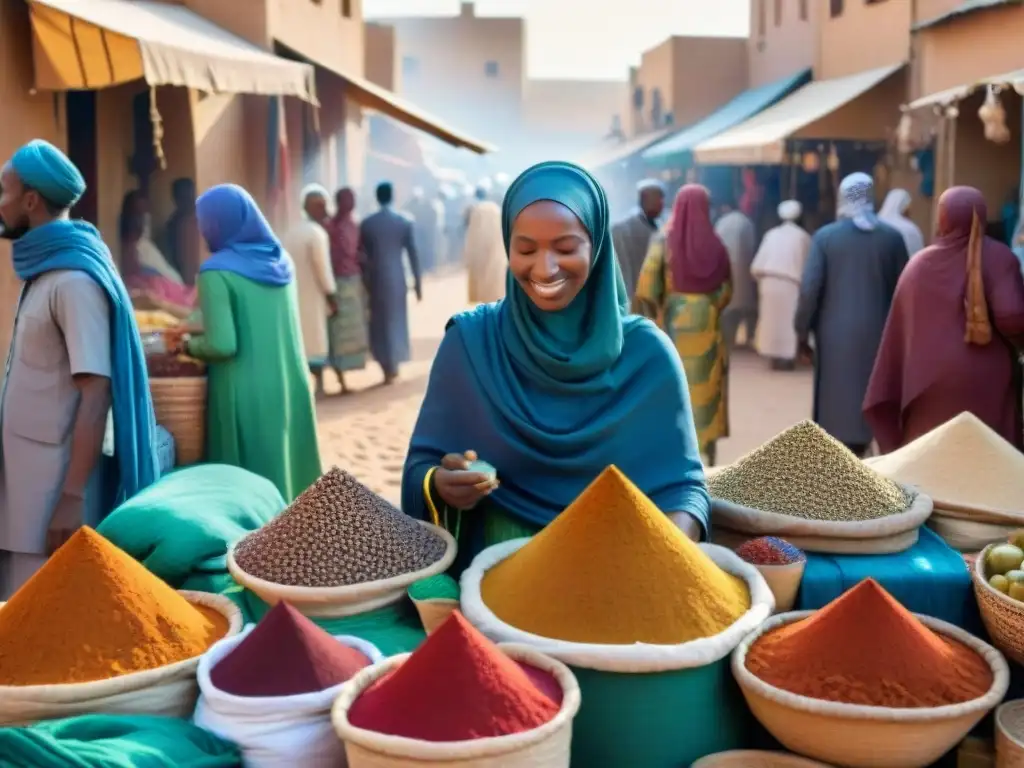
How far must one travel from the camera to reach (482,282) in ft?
41.8

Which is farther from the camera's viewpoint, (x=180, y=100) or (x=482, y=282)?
(x=482, y=282)

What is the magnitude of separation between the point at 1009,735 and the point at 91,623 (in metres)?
1.33

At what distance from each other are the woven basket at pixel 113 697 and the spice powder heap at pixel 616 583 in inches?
18.6

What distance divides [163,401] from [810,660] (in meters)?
3.05

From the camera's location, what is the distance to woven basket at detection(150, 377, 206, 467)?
13.9ft

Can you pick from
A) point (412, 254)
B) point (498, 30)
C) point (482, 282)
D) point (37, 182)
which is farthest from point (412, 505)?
point (498, 30)

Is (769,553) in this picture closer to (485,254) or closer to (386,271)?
(386,271)

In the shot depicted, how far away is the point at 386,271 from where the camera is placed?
35.0ft

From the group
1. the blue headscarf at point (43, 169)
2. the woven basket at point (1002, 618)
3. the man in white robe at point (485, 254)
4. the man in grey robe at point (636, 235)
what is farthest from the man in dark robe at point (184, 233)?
the woven basket at point (1002, 618)

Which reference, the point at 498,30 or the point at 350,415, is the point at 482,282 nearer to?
the point at 350,415

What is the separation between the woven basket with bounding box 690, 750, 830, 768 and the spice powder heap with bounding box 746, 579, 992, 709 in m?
0.11

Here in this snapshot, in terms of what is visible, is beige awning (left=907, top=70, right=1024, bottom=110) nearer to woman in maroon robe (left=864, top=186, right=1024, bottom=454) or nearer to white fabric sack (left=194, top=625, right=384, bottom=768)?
woman in maroon robe (left=864, top=186, right=1024, bottom=454)

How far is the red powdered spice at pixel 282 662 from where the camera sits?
65.4 inches

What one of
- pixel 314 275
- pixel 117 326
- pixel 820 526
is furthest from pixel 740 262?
pixel 820 526
